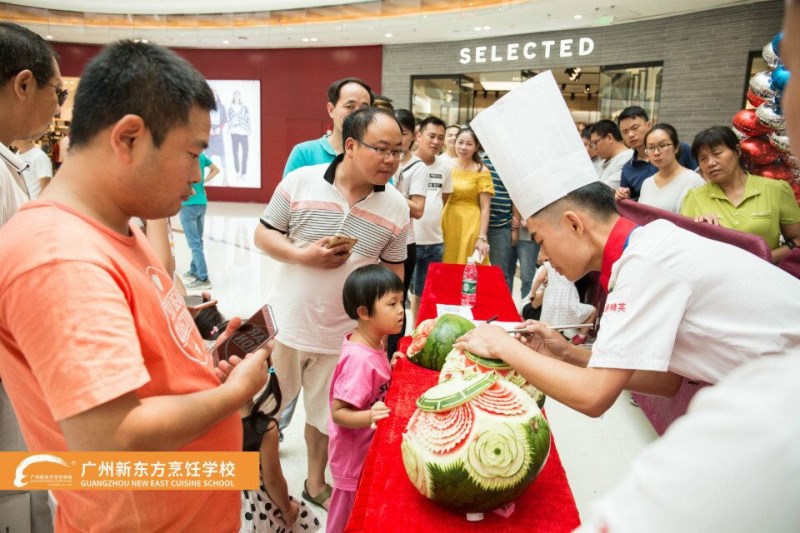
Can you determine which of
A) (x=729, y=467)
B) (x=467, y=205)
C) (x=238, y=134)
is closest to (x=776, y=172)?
(x=467, y=205)

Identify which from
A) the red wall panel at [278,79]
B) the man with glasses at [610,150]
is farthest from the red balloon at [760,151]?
the red wall panel at [278,79]

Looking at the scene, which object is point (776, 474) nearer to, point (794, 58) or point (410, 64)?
point (794, 58)

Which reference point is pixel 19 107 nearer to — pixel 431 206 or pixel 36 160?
pixel 36 160

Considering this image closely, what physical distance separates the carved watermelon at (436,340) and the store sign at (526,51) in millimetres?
9254

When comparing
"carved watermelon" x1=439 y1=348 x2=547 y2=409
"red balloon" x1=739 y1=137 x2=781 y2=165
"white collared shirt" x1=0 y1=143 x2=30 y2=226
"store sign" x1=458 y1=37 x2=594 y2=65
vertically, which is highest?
"store sign" x1=458 y1=37 x2=594 y2=65

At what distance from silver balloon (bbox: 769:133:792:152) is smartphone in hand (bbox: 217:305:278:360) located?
3988 millimetres

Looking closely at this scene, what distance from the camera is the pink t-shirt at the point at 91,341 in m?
0.80

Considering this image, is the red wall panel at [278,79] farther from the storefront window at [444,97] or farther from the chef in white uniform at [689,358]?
the chef in white uniform at [689,358]

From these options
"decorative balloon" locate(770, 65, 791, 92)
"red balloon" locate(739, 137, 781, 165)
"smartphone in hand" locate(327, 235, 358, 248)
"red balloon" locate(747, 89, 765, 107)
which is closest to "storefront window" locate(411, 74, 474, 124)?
"red balloon" locate(747, 89, 765, 107)

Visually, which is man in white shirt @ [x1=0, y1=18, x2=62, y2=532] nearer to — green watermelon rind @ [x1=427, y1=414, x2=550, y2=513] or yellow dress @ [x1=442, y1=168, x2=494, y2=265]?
green watermelon rind @ [x1=427, y1=414, x2=550, y2=513]

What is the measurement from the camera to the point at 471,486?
1164mm

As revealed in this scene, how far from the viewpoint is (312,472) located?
102 inches

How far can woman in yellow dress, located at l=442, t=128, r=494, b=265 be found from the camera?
4777 mm

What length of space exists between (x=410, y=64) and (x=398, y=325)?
36.6 feet
